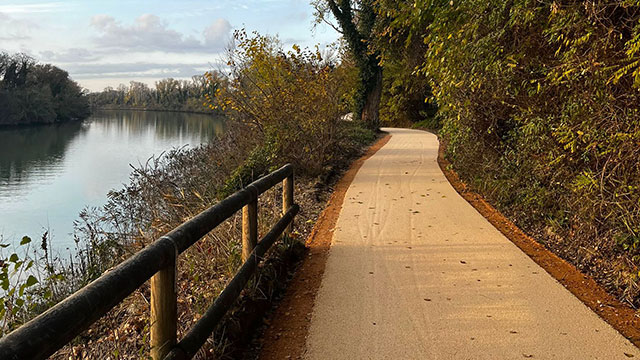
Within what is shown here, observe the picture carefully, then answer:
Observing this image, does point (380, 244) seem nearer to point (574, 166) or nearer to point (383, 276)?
point (383, 276)

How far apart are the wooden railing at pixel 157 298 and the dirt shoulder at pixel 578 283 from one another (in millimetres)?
3085

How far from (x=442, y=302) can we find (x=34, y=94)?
67.7 metres

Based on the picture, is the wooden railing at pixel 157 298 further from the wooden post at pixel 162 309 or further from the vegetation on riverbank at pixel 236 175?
the vegetation on riverbank at pixel 236 175

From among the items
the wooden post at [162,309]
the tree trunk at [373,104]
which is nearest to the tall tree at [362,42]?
the tree trunk at [373,104]

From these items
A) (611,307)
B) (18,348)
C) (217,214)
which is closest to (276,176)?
(217,214)

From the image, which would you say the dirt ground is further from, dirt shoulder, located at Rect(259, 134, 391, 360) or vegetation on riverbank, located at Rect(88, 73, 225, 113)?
vegetation on riverbank, located at Rect(88, 73, 225, 113)

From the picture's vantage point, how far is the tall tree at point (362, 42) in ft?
81.7

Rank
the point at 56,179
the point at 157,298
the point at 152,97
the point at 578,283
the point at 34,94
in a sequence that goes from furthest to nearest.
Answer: the point at 152,97 → the point at 34,94 → the point at 56,179 → the point at 578,283 → the point at 157,298

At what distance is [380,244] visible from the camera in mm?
6285

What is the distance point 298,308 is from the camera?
443cm

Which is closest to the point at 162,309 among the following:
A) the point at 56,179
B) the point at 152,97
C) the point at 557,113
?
the point at 557,113

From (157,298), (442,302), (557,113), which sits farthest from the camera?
(557,113)

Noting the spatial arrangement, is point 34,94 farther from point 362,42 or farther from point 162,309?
point 162,309

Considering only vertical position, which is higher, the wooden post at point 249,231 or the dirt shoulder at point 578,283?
the wooden post at point 249,231
